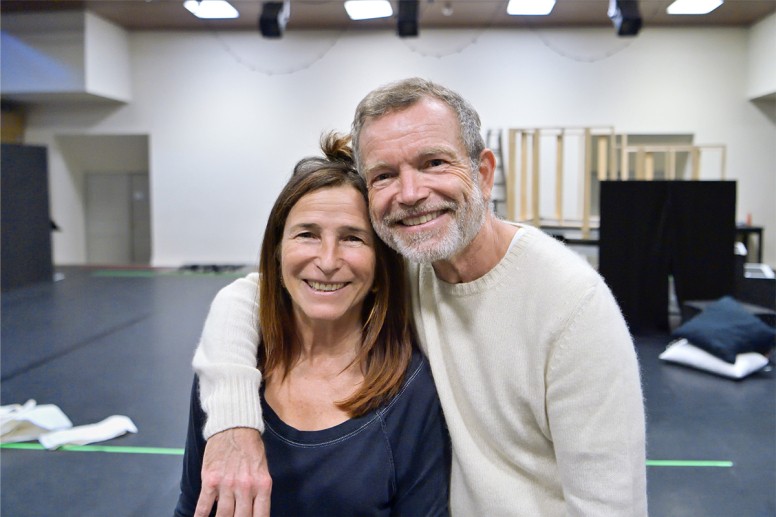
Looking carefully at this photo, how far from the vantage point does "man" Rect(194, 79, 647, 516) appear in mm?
1142

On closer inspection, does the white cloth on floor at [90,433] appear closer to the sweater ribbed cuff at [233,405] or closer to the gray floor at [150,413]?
the gray floor at [150,413]

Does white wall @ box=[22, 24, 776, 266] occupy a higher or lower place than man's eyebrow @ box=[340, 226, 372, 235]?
higher

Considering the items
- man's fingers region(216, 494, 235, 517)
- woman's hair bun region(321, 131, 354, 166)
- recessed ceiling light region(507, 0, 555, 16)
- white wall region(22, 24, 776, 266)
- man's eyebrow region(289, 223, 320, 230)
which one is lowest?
man's fingers region(216, 494, 235, 517)

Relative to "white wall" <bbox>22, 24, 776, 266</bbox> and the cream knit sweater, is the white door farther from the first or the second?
the cream knit sweater

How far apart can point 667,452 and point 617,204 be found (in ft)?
8.93

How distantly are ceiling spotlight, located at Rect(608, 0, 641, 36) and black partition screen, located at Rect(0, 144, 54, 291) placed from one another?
7.94 metres

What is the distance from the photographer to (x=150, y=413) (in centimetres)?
348

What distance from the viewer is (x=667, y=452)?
2982 mm

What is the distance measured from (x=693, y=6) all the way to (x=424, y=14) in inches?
145

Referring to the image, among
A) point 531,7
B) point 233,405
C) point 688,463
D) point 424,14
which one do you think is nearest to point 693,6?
Result: point 531,7

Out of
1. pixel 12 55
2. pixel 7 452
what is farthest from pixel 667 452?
pixel 12 55

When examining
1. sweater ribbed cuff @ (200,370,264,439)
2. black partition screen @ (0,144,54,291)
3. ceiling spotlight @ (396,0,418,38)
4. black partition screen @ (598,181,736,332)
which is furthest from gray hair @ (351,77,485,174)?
black partition screen @ (0,144,54,291)

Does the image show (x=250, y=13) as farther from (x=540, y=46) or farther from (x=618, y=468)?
(x=618, y=468)

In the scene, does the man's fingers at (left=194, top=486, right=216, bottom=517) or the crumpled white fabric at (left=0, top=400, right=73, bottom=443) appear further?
the crumpled white fabric at (left=0, top=400, right=73, bottom=443)
